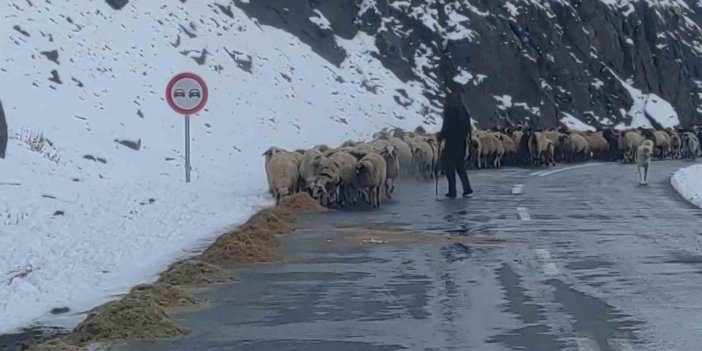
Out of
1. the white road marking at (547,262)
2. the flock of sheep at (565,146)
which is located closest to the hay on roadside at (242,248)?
the white road marking at (547,262)

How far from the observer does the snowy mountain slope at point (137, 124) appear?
582 inches

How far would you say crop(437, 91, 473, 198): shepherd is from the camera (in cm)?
2578

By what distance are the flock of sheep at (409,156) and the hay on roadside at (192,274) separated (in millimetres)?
9440

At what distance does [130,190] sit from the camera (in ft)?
76.0

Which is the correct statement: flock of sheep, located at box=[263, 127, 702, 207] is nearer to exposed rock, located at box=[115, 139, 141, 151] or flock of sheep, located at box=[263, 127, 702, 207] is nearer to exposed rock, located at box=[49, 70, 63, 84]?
exposed rock, located at box=[115, 139, 141, 151]

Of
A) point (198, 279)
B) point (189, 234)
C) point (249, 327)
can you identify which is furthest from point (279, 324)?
point (189, 234)

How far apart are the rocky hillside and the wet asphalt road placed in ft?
123

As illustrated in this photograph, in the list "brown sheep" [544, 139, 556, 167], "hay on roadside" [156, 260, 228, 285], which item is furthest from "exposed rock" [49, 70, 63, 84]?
"hay on roadside" [156, 260, 228, 285]

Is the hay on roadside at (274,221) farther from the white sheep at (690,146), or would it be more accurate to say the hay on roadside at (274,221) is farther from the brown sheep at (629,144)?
the white sheep at (690,146)

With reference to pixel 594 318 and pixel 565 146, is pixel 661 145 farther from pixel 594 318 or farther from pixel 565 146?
pixel 594 318

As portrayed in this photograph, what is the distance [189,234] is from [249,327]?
23.1ft

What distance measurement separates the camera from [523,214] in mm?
21109

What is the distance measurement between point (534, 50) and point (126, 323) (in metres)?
60.2

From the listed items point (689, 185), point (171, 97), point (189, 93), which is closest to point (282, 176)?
point (189, 93)
